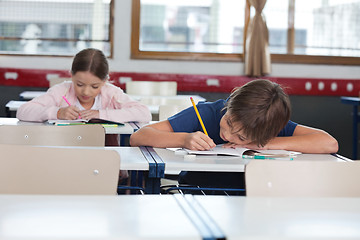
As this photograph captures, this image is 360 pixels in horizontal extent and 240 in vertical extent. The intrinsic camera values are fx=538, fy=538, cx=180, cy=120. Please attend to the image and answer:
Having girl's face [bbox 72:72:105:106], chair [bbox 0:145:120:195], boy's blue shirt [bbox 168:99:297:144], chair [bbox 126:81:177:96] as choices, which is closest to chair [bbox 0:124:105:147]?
boy's blue shirt [bbox 168:99:297:144]

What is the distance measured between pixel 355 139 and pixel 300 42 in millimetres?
1160

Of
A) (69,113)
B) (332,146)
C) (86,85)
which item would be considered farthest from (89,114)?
(332,146)

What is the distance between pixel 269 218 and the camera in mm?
1106

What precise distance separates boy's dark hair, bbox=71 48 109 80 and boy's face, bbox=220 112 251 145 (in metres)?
1.29

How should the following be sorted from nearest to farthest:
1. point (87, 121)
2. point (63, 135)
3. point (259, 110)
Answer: point (259, 110) → point (63, 135) → point (87, 121)

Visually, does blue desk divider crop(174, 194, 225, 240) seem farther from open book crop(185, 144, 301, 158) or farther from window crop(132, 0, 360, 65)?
window crop(132, 0, 360, 65)

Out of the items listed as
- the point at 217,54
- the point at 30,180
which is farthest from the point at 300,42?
the point at 30,180

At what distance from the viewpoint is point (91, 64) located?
3.10 meters

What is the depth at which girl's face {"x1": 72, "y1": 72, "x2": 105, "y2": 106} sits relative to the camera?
307cm

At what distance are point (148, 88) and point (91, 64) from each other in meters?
1.65

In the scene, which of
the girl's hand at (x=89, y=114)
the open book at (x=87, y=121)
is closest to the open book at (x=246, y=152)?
the open book at (x=87, y=121)

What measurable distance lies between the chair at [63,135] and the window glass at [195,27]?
10.4ft

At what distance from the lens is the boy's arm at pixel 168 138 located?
1.97 meters

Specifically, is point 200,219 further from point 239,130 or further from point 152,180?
point 239,130
